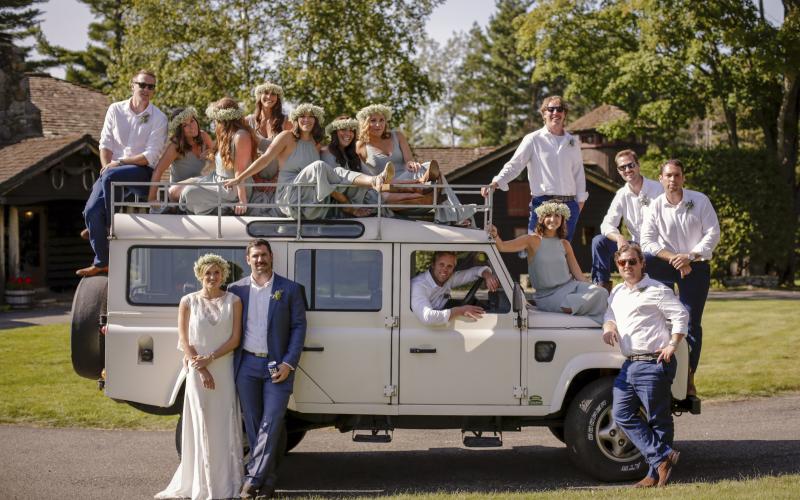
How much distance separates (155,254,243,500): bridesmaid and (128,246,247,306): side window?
27cm

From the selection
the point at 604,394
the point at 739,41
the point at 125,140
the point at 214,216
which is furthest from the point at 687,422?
the point at 739,41

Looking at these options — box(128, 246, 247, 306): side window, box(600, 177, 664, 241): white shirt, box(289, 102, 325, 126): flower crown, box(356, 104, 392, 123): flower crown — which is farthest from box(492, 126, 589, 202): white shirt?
box(128, 246, 247, 306): side window

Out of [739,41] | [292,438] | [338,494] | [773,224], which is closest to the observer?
[338,494]

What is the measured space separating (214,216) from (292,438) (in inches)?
87.5

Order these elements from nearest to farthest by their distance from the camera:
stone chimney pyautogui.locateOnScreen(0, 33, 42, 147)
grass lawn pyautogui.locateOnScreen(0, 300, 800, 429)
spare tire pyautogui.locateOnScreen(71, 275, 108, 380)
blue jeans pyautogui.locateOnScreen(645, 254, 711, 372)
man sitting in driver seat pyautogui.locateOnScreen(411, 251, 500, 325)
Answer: man sitting in driver seat pyautogui.locateOnScreen(411, 251, 500, 325) < spare tire pyautogui.locateOnScreen(71, 275, 108, 380) < blue jeans pyautogui.locateOnScreen(645, 254, 711, 372) < grass lawn pyautogui.locateOnScreen(0, 300, 800, 429) < stone chimney pyautogui.locateOnScreen(0, 33, 42, 147)

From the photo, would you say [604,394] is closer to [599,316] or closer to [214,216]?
[599,316]

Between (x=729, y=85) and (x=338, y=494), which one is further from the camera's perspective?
(x=729, y=85)

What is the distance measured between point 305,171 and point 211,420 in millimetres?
2067

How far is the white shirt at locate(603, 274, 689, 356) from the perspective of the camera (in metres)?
7.71

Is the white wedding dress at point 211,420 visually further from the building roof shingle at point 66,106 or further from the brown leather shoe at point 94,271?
the building roof shingle at point 66,106

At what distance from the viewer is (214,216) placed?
792 centimetres

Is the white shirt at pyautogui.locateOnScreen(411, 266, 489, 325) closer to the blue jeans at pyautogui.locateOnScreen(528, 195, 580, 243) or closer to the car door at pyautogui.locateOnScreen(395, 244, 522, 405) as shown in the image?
the car door at pyautogui.locateOnScreen(395, 244, 522, 405)

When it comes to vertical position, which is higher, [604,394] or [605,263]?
[605,263]

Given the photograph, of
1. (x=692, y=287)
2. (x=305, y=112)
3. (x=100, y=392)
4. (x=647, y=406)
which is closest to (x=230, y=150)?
(x=305, y=112)
